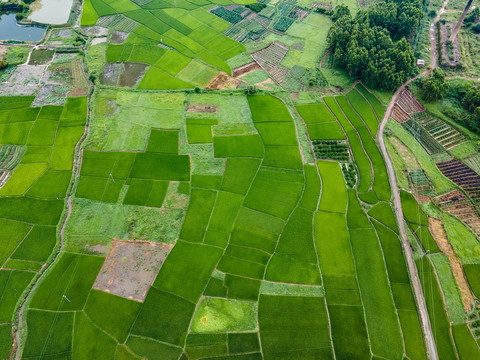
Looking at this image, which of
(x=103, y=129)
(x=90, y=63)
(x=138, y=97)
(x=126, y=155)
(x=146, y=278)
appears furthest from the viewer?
(x=90, y=63)

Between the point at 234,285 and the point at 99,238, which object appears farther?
the point at 99,238

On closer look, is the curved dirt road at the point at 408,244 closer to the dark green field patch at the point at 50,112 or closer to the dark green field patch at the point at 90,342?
the dark green field patch at the point at 90,342

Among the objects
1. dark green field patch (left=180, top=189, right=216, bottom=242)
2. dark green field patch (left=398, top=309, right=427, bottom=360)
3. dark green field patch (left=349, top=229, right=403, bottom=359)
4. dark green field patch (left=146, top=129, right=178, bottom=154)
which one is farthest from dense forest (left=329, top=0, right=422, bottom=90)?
dark green field patch (left=398, top=309, right=427, bottom=360)

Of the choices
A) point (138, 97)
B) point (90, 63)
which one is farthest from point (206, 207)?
point (90, 63)

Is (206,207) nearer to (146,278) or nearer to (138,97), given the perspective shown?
(146,278)

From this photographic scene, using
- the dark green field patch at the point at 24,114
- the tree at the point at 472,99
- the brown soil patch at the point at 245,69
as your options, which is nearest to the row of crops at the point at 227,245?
the dark green field patch at the point at 24,114

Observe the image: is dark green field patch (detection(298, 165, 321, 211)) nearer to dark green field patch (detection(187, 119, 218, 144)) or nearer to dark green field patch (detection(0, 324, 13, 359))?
dark green field patch (detection(187, 119, 218, 144))
